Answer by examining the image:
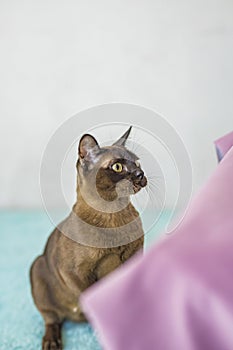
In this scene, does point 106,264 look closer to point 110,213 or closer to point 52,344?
point 110,213

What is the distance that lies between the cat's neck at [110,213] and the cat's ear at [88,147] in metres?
0.08

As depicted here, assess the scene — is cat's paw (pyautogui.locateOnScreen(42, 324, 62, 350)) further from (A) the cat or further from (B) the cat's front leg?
(B) the cat's front leg

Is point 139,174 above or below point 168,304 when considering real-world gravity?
above

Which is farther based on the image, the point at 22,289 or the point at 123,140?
the point at 22,289

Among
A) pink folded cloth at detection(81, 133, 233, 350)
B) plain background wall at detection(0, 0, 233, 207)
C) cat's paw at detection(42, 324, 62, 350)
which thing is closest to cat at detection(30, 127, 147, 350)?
cat's paw at detection(42, 324, 62, 350)

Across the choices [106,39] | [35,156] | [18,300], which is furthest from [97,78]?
[18,300]

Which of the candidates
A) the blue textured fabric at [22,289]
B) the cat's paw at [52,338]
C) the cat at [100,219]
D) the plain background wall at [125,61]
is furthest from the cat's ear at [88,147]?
the plain background wall at [125,61]

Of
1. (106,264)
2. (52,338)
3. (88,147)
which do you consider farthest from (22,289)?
(88,147)

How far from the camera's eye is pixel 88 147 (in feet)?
2.89

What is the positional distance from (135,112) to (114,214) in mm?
192

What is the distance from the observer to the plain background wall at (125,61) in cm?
183

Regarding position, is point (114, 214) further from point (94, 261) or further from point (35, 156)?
point (35, 156)

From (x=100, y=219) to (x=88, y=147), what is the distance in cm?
13

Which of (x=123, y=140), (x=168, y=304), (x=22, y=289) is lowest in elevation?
(x=168, y=304)
